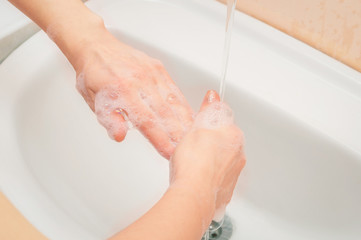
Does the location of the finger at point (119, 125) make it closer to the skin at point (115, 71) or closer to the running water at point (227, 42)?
the skin at point (115, 71)

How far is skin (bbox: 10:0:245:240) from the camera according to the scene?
0.44 meters

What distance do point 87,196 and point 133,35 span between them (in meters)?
0.29

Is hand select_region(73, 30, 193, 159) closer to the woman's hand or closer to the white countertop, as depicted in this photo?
the woman's hand

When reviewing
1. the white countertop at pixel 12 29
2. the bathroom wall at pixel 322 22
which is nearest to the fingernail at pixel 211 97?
the bathroom wall at pixel 322 22

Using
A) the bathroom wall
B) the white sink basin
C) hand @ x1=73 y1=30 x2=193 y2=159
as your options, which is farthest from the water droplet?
the bathroom wall

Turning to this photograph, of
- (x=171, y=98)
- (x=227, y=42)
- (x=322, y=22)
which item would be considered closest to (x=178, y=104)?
(x=171, y=98)

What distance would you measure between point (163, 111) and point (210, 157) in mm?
111

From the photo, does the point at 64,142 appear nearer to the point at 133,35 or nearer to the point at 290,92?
the point at 133,35

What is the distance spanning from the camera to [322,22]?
63 cm

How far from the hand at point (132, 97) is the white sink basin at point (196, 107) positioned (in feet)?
0.42

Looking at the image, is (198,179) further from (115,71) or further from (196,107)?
(196,107)

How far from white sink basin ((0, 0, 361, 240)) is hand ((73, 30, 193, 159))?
0.13 m

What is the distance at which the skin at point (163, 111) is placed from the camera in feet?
Result: 1.45

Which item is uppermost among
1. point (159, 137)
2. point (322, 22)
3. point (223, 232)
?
point (322, 22)
